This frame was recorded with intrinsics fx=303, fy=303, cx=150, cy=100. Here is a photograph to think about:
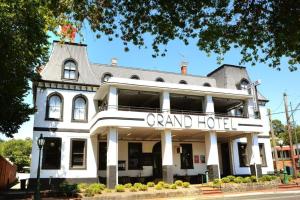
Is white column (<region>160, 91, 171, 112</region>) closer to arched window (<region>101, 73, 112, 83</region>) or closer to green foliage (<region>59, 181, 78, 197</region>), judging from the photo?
arched window (<region>101, 73, 112, 83</region>)

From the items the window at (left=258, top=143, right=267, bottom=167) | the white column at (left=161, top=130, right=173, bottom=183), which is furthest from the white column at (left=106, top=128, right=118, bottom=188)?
the window at (left=258, top=143, right=267, bottom=167)

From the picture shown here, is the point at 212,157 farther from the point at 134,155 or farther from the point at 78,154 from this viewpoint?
the point at 78,154

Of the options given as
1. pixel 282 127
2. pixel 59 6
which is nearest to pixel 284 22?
pixel 59 6

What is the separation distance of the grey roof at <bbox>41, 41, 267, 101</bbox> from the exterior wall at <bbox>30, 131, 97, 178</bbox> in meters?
4.74

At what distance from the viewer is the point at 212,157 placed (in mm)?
24375

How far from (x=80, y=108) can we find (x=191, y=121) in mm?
9669

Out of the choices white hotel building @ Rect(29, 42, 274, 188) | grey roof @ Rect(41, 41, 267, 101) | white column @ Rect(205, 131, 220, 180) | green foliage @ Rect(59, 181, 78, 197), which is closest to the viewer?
green foliage @ Rect(59, 181, 78, 197)

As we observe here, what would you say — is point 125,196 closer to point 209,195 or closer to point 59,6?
point 209,195

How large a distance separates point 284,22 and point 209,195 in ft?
48.7

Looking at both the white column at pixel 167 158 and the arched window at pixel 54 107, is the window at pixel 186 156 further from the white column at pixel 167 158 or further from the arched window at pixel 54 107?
the arched window at pixel 54 107

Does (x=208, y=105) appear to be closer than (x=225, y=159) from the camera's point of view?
Yes

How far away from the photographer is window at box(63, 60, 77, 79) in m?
26.7

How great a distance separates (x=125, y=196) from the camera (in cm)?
1845

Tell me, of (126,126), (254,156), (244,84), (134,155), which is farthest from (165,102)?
(244,84)
